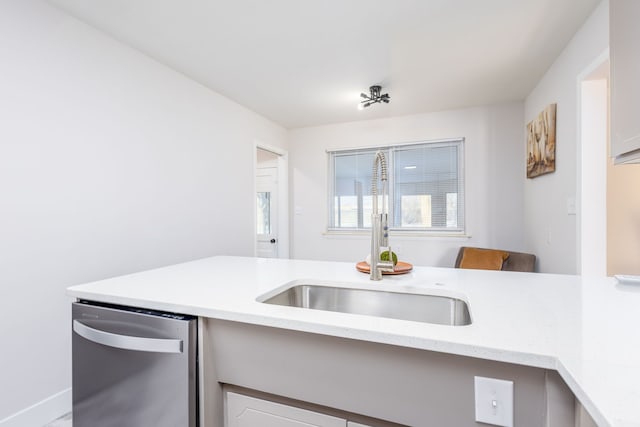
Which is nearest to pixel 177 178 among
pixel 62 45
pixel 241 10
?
pixel 62 45

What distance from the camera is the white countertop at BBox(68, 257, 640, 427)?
0.56m

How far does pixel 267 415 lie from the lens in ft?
3.02

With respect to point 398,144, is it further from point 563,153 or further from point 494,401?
point 494,401

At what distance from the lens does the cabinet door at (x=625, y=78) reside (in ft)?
2.99

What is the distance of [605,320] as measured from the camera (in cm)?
80

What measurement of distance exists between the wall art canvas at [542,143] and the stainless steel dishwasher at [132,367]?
9.74ft

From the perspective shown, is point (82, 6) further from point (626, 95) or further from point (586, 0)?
point (586, 0)

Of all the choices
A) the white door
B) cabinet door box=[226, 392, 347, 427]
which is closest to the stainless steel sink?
cabinet door box=[226, 392, 347, 427]

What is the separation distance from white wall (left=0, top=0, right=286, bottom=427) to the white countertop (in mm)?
866

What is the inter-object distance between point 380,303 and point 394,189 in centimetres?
297

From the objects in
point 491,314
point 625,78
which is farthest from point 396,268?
point 625,78

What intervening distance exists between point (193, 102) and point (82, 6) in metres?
1.07

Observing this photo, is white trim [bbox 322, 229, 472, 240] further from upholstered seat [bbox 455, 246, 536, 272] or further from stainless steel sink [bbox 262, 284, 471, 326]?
stainless steel sink [bbox 262, 284, 471, 326]

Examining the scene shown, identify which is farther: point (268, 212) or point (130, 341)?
point (268, 212)
